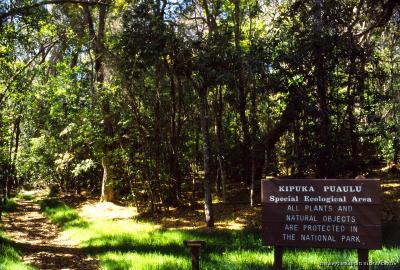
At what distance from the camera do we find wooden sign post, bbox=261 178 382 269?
18.4 ft

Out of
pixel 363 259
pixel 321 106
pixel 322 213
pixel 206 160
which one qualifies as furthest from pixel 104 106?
pixel 363 259

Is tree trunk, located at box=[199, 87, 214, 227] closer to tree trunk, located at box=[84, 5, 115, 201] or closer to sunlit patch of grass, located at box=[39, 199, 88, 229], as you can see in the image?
sunlit patch of grass, located at box=[39, 199, 88, 229]

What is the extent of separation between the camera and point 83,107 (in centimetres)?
1808

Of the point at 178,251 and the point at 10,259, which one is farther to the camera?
the point at 178,251

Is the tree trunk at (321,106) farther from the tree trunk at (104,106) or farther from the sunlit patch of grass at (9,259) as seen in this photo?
the tree trunk at (104,106)

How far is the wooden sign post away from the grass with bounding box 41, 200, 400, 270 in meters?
1.12

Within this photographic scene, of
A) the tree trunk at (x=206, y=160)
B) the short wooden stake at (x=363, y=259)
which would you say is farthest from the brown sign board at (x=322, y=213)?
the tree trunk at (x=206, y=160)

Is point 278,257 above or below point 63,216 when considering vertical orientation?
above

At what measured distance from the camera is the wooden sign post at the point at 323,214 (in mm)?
5602

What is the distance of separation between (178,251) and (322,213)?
4138 mm

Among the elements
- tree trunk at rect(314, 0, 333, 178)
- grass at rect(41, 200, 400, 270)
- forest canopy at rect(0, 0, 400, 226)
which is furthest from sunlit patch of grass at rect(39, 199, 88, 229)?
tree trunk at rect(314, 0, 333, 178)

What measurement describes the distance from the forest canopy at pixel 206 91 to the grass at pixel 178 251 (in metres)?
2.39

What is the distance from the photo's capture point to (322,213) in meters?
5.77

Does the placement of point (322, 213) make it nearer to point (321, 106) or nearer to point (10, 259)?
point (10, 259)
